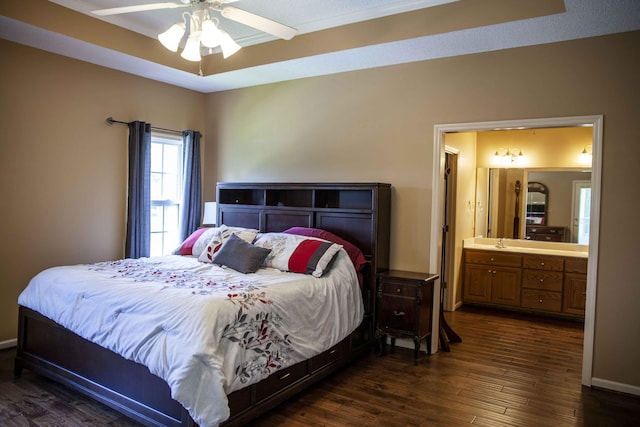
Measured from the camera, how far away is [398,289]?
3975 millimetres

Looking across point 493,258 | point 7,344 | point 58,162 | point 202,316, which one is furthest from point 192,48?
point 493,258

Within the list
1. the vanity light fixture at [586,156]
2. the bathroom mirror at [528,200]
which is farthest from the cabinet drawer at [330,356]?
the vanity light fixture at [586,156]

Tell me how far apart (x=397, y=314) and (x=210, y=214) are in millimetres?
2526

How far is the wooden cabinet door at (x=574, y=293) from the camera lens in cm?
524

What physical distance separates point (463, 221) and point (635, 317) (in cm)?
270

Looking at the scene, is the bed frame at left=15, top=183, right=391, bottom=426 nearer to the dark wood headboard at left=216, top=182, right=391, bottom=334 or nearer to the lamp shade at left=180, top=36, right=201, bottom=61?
the dark wood headboard at left=216, top=182, right=391, bottom=334

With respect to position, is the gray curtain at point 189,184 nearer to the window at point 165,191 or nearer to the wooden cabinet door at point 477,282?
the window at point 165,191

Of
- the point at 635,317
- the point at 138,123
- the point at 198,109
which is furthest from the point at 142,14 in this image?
the point at 635,317

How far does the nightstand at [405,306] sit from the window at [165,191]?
2678 millimetres

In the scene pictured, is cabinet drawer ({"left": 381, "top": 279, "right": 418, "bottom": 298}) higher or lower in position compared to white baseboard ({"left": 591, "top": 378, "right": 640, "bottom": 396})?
higher

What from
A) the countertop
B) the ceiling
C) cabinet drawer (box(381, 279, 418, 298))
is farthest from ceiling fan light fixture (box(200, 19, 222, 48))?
the countertop

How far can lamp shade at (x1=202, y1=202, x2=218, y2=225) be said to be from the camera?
5.26 metres

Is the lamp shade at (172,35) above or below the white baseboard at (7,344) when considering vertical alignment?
above

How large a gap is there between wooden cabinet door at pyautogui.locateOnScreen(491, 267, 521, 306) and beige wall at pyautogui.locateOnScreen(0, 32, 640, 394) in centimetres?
204
